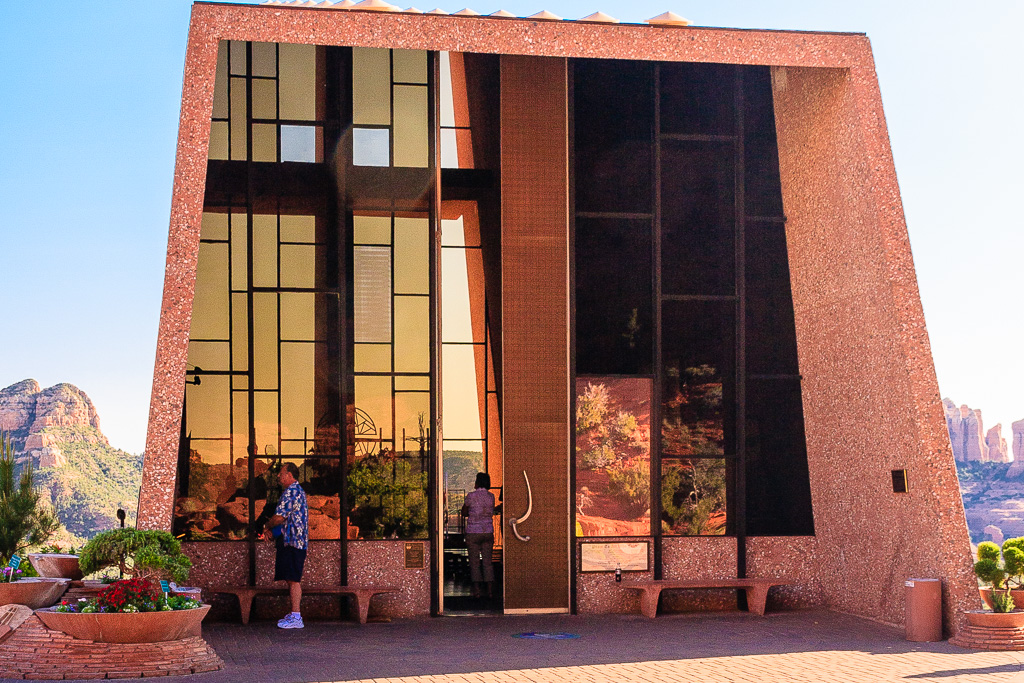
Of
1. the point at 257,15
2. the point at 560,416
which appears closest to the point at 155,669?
the point at 560,416

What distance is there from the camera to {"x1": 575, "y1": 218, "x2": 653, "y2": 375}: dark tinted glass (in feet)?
43.2

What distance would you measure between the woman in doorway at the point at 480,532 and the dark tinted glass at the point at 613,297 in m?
2.19

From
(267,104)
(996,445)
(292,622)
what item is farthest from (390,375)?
(996,445)

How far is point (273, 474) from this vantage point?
1257cm

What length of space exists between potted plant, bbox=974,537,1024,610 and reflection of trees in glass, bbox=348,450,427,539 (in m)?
5.89

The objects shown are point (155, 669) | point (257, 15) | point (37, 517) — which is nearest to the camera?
point (155, 669)

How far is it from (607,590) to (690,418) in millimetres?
2265

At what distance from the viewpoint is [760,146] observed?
1375 centimetres

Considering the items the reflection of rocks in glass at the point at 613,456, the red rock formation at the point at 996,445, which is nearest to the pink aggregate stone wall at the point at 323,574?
the reflection of rocks in glass at the point at 613,456

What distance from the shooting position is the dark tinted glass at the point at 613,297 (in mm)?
13164

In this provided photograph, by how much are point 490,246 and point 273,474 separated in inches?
159

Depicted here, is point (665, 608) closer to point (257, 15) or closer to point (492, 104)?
point (492, 104)

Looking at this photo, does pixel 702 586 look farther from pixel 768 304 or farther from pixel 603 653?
pixel 768 304

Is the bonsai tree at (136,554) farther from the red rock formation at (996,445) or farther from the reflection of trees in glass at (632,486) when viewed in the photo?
the red rock formation at (996,445)
